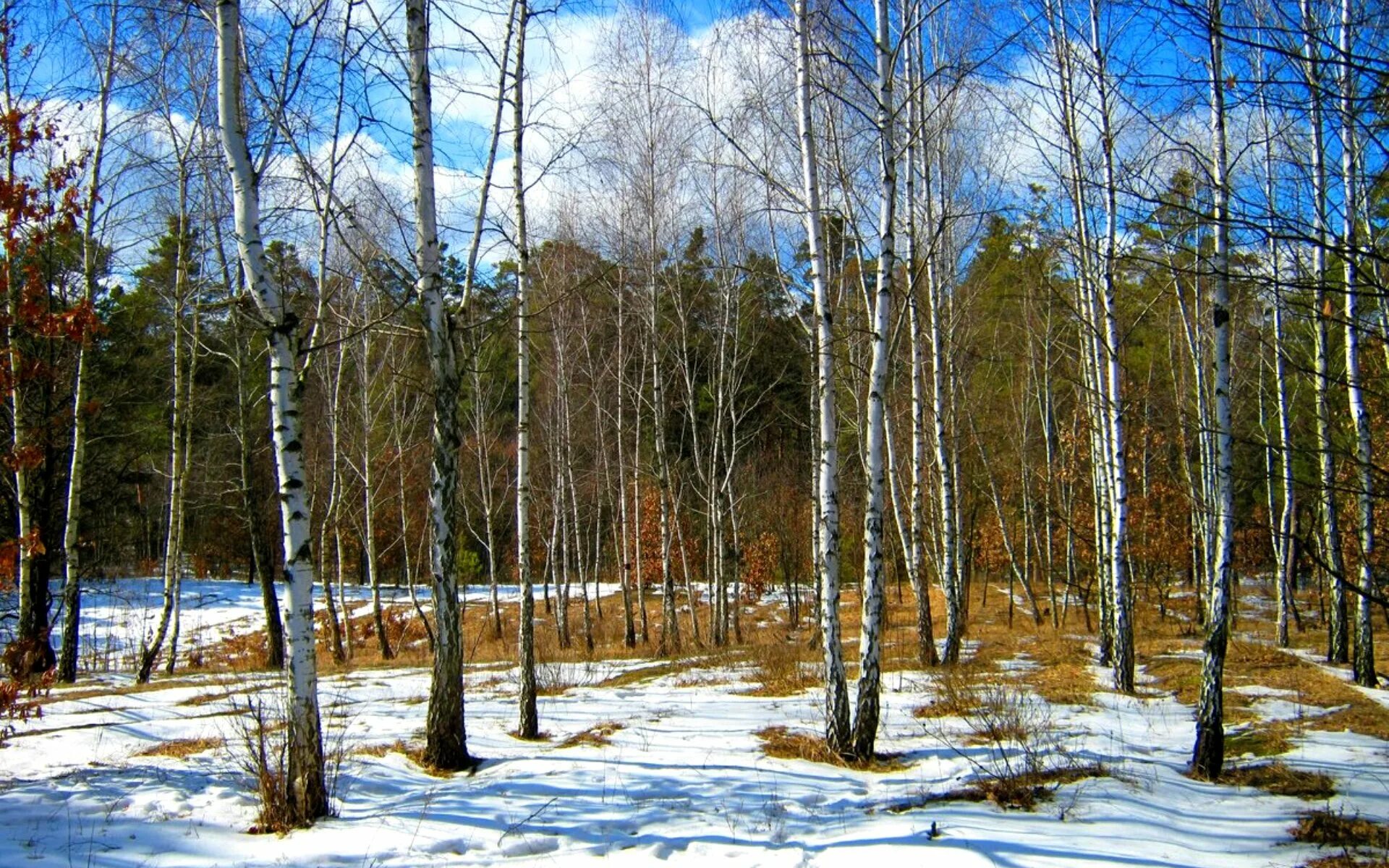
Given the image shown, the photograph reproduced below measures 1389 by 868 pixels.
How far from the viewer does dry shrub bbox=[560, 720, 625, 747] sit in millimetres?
6746

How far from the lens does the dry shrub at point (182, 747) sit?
6.47 m

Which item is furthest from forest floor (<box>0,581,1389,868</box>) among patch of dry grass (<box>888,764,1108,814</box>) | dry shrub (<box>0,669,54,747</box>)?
dry shrub (<box>0,669,54,747</box>)

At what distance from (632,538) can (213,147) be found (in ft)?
71.5

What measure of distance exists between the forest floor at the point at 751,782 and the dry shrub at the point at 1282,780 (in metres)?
0.02

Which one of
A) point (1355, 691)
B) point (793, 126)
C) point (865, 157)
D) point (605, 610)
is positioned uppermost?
point (793, 126)

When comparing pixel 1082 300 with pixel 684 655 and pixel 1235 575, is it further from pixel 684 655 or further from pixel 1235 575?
pixel 1235 575

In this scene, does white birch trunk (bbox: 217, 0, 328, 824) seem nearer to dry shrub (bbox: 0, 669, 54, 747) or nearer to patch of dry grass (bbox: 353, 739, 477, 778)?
patch of dry grass (bbox: 353, 739, 477, 778)

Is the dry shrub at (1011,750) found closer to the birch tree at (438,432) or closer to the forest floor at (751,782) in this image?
the forest floor at (751,782)

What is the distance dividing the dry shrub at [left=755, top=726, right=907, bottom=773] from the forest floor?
0.03 metres

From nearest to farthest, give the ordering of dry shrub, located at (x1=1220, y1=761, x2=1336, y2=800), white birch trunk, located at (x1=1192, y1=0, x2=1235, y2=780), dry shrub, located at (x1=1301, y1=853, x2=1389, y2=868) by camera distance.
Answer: dry shrub, located at (x1=1301, y1=853, x2=1389, y2=868) < dry shrub, located at (x1=1220, y1=761, x2=1336, y2=800) < white birch trunk, located at (x1=1192, y1=0, x2=1235, y2=780)

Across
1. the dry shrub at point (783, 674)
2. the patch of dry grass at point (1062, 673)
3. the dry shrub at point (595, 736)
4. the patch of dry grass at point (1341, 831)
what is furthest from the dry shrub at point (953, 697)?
the dry shrub at point (595, 736)

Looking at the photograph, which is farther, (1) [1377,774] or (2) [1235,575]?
(2) [1235,575]

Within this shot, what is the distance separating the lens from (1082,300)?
10344 mm

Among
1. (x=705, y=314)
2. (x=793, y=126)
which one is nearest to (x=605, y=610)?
(x=705, y=314)
